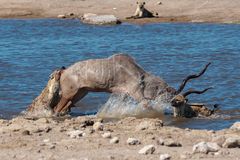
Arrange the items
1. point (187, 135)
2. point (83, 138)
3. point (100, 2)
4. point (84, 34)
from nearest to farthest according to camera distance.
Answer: point (83, 138) → point (187, 135) → point (84, 34) → point (100, 2)

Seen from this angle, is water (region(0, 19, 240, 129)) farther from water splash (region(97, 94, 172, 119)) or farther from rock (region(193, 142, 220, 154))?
rock (region(193, 142, 220, 154))

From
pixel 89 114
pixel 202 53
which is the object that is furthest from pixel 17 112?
pixel 202 53

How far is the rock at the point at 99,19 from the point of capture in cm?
3023

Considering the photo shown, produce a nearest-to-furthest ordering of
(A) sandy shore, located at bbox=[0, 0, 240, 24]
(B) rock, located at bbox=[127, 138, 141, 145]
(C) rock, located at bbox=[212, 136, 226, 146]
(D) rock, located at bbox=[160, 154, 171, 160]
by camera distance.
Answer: (D) rock, located at bbox=[160, 154, 171, 160], (B) rock, located at bbox=[127, 138, 141, 145], (C) rock, located at bbox=[212, 136, 226, 146], (A) sandy shore, located at bbox=[0, 0, 240, 24]

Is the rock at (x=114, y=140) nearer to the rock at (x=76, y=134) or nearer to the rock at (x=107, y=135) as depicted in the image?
the rock at (x=107, y=135)

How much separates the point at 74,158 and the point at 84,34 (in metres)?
19.7

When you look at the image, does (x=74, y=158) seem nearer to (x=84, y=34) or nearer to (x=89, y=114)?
(x=89, y=114)

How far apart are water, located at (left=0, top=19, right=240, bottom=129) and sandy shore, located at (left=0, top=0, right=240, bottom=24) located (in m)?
1.45

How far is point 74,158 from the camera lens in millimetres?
8141

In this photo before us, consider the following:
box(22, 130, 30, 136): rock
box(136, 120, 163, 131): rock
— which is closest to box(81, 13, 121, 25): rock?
box(136, 120, 163, 131): rock

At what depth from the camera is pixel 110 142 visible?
9133mm

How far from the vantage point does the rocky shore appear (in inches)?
328

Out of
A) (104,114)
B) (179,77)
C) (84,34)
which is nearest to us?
(104,114)

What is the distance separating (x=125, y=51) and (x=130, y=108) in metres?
9.25
